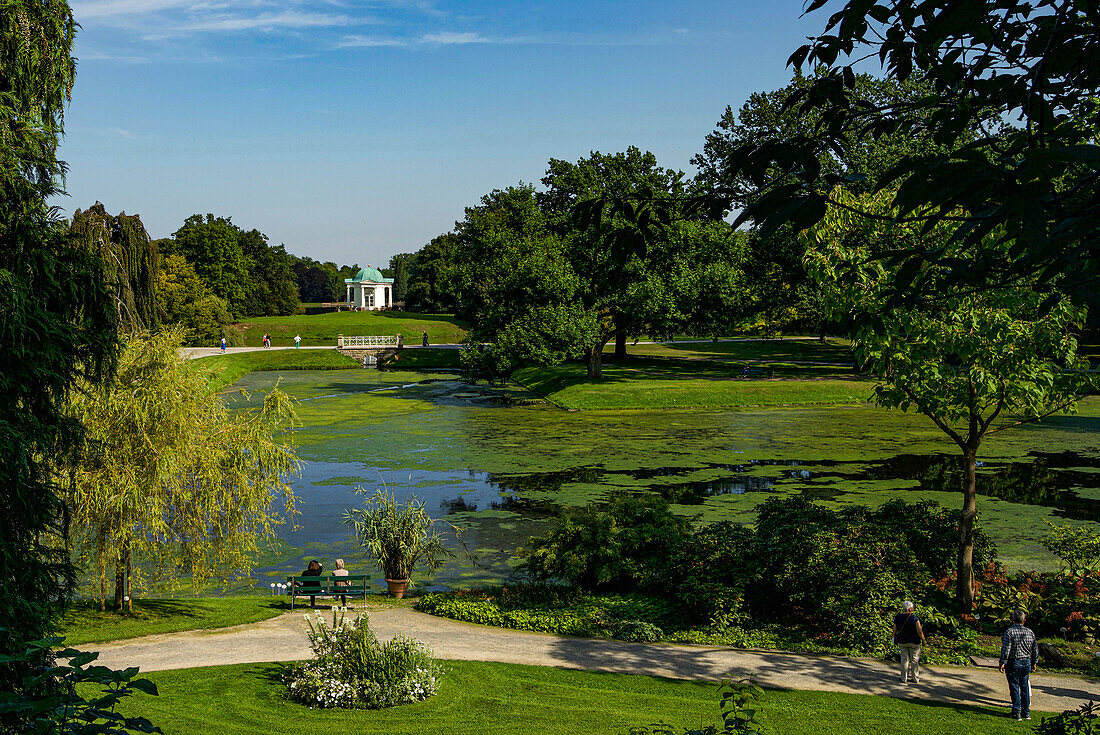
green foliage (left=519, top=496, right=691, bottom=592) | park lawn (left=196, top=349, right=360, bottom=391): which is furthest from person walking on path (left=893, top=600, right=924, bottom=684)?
park lawn (left=196, top=349, right=360, bottom=391)

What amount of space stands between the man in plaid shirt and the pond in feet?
26.8

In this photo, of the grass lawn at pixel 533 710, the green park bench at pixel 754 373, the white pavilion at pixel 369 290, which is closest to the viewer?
the grass lawn at pixel 533 710

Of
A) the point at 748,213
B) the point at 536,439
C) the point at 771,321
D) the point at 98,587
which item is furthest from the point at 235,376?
the point at 748,213

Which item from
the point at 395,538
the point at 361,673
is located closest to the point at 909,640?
the point at 361,673

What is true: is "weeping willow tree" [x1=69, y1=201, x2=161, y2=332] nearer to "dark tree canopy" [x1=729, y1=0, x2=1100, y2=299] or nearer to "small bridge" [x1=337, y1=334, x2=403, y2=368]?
"dark tree canopy" [x1=729, y1=0, x2=1100, y2=299]

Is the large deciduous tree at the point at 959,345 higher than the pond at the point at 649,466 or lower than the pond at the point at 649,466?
higher

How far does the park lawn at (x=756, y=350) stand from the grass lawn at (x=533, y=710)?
54.8 metres

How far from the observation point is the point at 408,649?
40.9 ft

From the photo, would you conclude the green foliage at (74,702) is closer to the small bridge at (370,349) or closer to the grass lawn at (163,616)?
the grass lawn at (163,616)

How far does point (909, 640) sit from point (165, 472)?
501 inches

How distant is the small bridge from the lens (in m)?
80.5

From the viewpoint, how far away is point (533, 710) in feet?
37.7

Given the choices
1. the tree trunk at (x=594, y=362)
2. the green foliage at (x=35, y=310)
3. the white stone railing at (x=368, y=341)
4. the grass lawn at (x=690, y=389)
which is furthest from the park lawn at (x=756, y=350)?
the green foliage at (x=35, y=310)

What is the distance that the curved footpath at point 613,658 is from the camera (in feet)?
40.5
